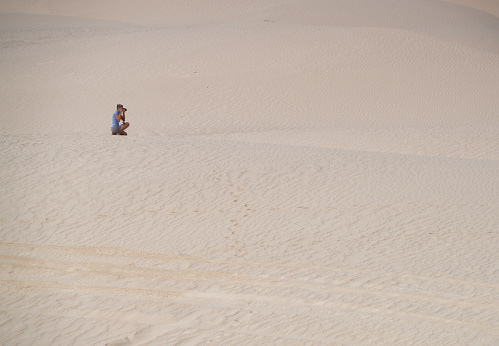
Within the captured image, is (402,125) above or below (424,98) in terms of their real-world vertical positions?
below

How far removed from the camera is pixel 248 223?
7277mm

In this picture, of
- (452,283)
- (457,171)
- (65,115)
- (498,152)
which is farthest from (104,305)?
(65,115)

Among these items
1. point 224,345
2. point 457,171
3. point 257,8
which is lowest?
point 224,345

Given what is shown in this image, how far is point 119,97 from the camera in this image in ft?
57.7

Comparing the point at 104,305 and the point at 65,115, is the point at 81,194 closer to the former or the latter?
the point at 104,305

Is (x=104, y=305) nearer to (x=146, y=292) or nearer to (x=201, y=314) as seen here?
(x=146, y=292)

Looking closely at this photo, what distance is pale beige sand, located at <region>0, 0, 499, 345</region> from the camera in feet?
17.1

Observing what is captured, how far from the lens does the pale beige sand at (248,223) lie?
17.1ft

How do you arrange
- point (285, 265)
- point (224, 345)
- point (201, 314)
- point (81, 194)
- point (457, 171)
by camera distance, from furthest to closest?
point (457, 171) < point (81, 194) < point (285, 265) < point (201, 314) < point (224, 345)

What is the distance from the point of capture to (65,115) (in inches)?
644

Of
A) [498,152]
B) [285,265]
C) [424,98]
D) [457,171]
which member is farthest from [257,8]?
[285,265]

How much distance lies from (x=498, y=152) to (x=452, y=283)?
7713 millimetres

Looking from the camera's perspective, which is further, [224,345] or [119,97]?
[119,97]

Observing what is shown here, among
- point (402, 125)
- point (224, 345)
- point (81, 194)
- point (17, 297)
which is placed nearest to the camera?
point (224, 345)
